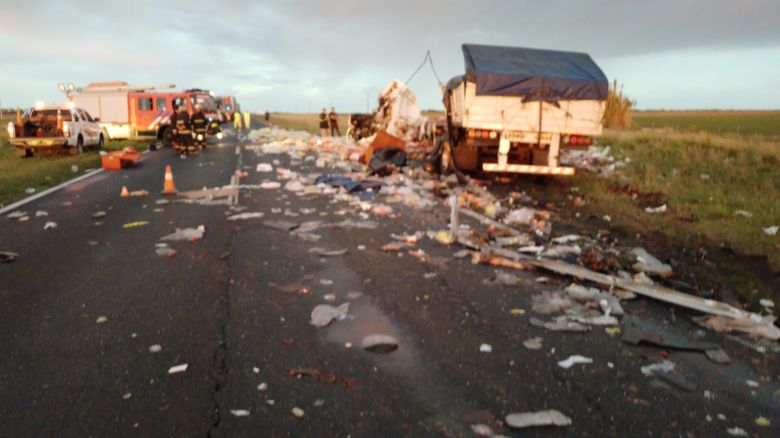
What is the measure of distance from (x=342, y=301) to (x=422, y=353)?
1184mm

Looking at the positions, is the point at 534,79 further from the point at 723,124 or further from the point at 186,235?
the point at 723,124

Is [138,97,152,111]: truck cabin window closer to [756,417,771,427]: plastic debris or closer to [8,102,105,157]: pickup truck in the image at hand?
[8,102,105,157]: pickup truck

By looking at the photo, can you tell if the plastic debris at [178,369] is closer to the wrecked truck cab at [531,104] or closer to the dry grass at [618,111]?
the wrecked truck cab at [531,104]

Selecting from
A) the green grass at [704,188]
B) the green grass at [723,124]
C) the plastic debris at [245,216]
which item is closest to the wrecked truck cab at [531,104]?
the green grass at [704,188]

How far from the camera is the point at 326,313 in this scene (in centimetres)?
429

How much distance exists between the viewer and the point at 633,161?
14906 mm

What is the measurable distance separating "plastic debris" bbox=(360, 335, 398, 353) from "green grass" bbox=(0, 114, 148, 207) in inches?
329

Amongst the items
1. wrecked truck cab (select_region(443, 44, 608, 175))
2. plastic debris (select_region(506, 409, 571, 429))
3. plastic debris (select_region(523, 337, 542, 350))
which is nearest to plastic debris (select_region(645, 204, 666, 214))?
wrecked truck cab (select_region(443, 44, 608, 175))

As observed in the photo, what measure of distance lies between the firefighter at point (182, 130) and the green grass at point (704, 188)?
13.5m

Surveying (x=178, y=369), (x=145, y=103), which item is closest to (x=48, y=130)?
(x=145, y=103)

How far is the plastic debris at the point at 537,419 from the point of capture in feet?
9.21

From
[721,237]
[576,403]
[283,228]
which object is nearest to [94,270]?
[283,228]

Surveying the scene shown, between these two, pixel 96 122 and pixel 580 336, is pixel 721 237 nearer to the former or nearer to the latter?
pixel 580 336

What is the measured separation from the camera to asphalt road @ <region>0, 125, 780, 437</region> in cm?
285
